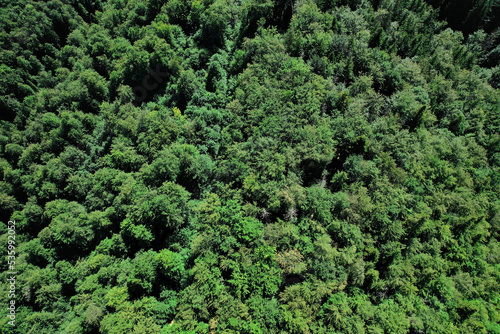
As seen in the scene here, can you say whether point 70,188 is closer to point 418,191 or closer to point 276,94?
point 276,94

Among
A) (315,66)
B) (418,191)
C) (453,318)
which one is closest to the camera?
(453,318)

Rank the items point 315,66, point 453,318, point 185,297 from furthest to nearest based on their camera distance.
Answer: point 315,66
point 453,318
point 185,297

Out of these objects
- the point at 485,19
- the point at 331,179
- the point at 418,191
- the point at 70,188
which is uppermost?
the point at 485,19

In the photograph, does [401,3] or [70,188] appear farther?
[401,3]

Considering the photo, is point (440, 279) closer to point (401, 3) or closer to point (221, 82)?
point (221, 82)

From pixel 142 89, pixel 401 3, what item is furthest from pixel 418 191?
pixel 142 89

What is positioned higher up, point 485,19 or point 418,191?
point 485,19

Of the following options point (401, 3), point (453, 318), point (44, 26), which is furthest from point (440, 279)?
point (44, 26)
